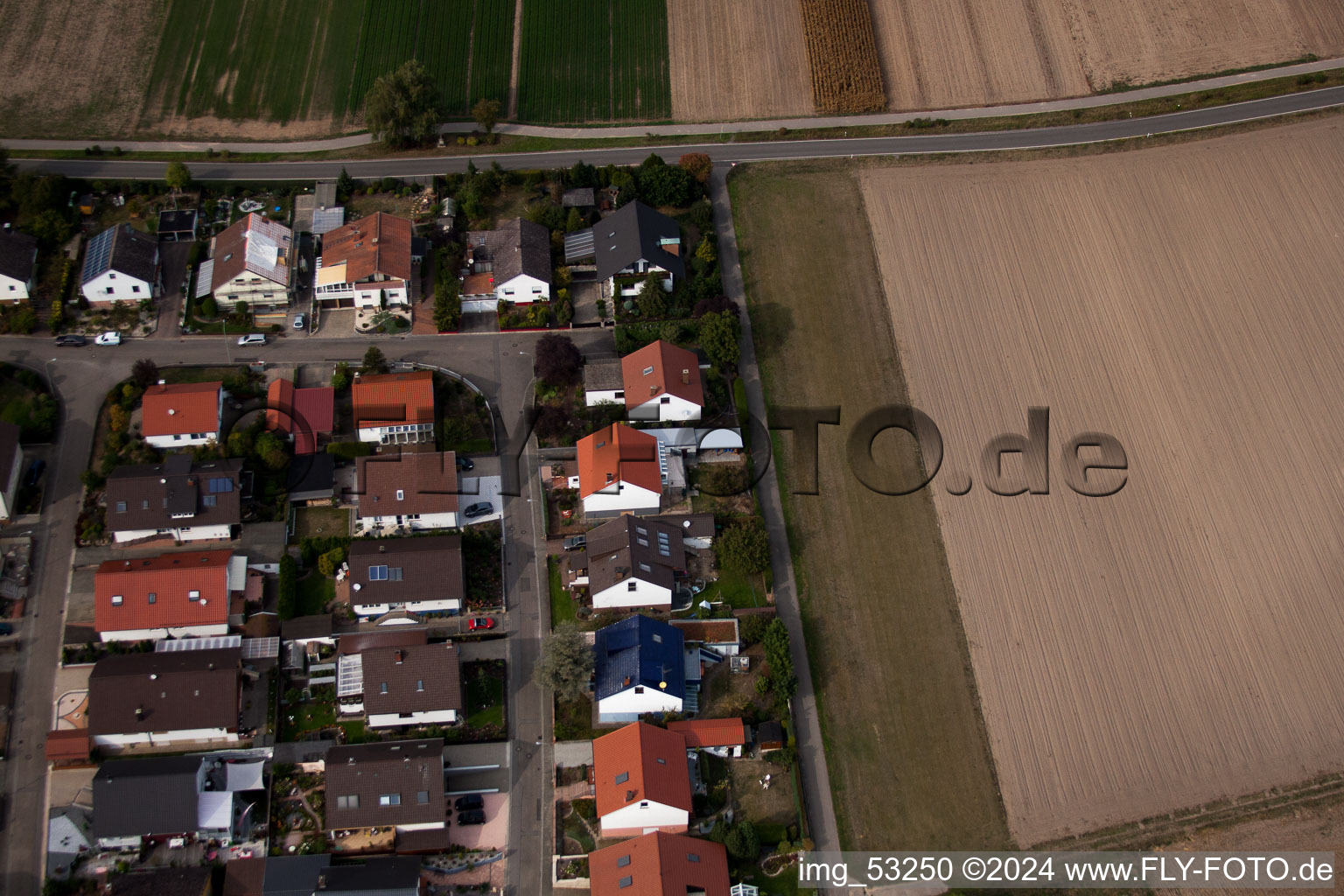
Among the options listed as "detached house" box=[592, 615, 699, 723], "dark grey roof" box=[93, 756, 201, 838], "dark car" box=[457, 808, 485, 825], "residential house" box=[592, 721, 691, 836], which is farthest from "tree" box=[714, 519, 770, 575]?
"dark grey roof" box=[93, 756, 201, 838]

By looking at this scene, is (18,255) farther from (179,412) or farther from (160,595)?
(160,595)

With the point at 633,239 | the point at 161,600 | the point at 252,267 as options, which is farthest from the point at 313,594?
the point at 633,239

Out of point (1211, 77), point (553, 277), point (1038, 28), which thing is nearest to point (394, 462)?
point (553, 277)

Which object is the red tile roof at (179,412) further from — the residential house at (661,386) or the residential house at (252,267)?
the residential house at (661,386)

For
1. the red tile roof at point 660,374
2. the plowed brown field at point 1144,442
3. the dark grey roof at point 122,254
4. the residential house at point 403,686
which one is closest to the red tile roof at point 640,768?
the residential house at point 403,686

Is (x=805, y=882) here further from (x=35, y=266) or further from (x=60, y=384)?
(x=35, y=266)
